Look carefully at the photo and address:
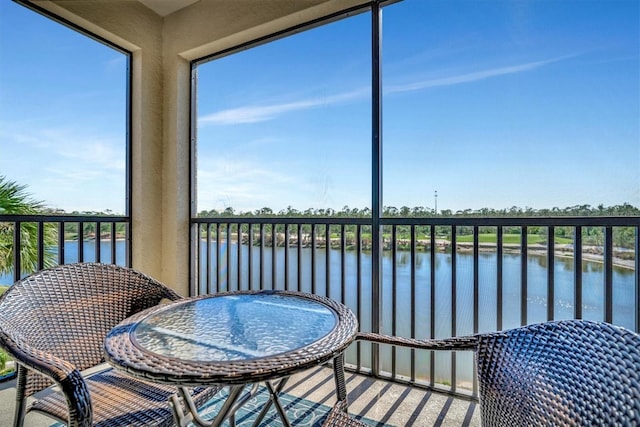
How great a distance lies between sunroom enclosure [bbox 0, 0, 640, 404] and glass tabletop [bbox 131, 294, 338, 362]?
3.48 feet

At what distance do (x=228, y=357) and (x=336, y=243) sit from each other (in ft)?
5.80

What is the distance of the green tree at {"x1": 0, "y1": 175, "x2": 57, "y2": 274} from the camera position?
247cm

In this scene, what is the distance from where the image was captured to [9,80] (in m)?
2.54

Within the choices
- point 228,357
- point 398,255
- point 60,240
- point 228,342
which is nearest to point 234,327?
point 228,342

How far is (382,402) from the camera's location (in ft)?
6.98

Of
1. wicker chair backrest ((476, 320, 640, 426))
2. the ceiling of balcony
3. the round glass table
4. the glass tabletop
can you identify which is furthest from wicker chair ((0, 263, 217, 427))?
the ceiling of balcony

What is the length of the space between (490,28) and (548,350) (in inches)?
79.9

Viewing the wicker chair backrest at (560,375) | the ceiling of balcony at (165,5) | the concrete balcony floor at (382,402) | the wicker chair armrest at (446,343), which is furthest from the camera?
the ceiling of balcony at (165,5)

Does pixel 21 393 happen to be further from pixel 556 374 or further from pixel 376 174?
pixel 376 174

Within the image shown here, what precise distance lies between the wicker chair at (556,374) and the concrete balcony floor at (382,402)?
2.98 ft

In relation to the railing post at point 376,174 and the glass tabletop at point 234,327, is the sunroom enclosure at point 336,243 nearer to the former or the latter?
the railing post at point 376,174

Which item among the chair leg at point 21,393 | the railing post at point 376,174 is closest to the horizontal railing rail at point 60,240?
the chair leg at point 21,393

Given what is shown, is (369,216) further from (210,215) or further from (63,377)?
(63,377)

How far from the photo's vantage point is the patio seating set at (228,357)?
910mm
